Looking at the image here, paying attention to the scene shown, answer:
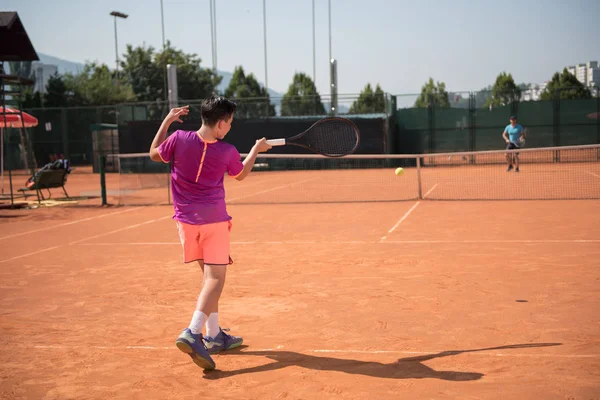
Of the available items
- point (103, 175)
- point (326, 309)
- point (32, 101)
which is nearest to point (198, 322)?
point (326, 309)

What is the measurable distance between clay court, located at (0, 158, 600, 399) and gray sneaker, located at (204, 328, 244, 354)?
0.07 meters

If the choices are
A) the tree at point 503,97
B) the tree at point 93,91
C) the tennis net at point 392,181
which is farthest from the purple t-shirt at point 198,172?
the tree at point 93,91

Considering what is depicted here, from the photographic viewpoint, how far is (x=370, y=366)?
4172 millimetres

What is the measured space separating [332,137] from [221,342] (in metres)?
2.08

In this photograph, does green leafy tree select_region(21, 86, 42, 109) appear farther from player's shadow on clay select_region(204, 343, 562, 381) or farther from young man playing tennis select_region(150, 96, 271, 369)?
player's shadow on clay select_region(204, 343, 562, 381)

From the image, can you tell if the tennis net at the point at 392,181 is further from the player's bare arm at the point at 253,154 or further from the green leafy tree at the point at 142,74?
the green leafy tree at the point at 142,74

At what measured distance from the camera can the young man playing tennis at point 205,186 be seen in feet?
13.7

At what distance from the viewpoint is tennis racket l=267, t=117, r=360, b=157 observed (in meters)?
5.58

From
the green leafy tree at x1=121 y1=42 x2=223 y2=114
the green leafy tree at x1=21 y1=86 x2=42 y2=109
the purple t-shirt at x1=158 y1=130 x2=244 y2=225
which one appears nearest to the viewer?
the purple t-shirt at x1=158 y1=130 x2=244 y2=225

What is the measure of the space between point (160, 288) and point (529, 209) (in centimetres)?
794

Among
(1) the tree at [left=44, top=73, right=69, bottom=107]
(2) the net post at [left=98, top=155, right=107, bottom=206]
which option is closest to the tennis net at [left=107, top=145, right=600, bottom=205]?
(2) the net post at [left=98, top=155, right=107, bottom=206]

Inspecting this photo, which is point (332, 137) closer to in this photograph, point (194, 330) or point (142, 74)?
point (194, 330)

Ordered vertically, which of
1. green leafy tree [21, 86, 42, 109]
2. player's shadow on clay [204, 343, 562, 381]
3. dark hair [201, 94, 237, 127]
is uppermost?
green leafy tree [21, 86, 42, 109]

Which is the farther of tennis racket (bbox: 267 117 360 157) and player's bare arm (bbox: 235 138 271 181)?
tennis racket (bbox: 267 117 360 157)
